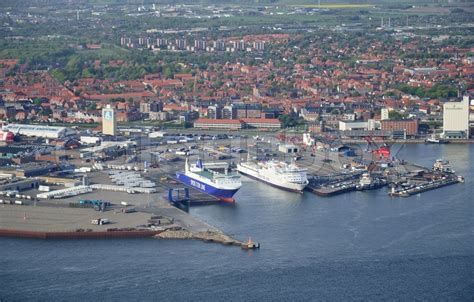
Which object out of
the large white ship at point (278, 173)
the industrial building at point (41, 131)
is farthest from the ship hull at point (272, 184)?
the industrial building at point (41, 131)

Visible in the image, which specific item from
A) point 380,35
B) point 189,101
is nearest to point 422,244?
point 189,101

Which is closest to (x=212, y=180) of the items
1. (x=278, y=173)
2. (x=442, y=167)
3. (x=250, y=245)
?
(x=278, y=173)

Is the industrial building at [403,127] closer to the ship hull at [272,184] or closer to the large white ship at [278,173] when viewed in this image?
the large white ship at [278,173]

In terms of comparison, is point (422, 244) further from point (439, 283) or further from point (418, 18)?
point (418, 18)

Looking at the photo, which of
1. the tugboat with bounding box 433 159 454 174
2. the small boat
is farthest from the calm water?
the tugboat with bounding box 433 159 454 174

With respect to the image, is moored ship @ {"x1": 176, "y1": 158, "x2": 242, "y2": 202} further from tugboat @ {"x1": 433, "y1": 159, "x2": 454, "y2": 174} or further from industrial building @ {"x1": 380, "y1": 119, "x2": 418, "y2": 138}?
industrial building @ {"x1": 380, "y1": 119, "x2": 418, "y2": 138}

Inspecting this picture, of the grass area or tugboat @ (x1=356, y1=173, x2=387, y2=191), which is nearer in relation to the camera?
tugboat @ (x1=356, y1=173, x2=387, y2=191)
